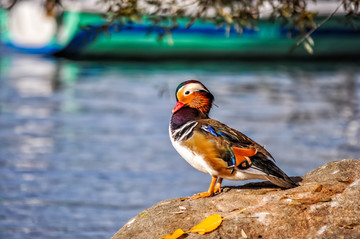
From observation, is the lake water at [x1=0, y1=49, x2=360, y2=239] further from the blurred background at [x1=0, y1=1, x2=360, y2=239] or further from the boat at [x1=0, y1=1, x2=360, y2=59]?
the boat at [x1=0, y1=1, x2=360, y2=59]

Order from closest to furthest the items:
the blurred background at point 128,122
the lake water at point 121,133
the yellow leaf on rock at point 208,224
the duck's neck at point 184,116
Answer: the yellow leaf on rock at point 208,224
the duck's neck at point 184,116
the lake water at point 121,133
the blurred background at point 128,122

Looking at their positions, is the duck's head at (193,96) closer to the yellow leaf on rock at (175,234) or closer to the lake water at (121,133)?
the yellow leaf on rock at (175,234)

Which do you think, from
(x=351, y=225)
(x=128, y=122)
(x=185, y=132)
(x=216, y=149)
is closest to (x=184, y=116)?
(x=185, y=132)

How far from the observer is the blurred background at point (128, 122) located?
33.2 feet

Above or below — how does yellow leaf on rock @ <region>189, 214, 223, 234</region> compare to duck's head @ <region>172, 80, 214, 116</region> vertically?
below

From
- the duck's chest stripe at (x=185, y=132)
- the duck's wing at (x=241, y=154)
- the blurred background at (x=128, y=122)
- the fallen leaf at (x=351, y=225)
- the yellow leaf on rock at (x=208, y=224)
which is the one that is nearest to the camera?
the fallen leaf at (x=351, y=225)

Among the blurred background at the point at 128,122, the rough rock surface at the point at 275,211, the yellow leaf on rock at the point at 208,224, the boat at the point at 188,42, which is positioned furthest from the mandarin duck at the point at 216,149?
the boat at the point at 188,42

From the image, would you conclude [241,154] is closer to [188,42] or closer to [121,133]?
[121,133]

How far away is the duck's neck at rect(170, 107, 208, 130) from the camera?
532 centimetres

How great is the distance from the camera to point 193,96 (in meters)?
5.38

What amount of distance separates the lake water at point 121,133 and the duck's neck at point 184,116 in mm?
1668

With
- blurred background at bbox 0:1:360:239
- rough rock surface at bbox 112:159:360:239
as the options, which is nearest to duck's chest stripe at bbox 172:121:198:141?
rough rock surface at bbox 112:159:360:239

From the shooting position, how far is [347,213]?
4793 mm

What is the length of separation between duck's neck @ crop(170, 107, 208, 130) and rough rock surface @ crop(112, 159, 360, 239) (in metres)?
0.70
